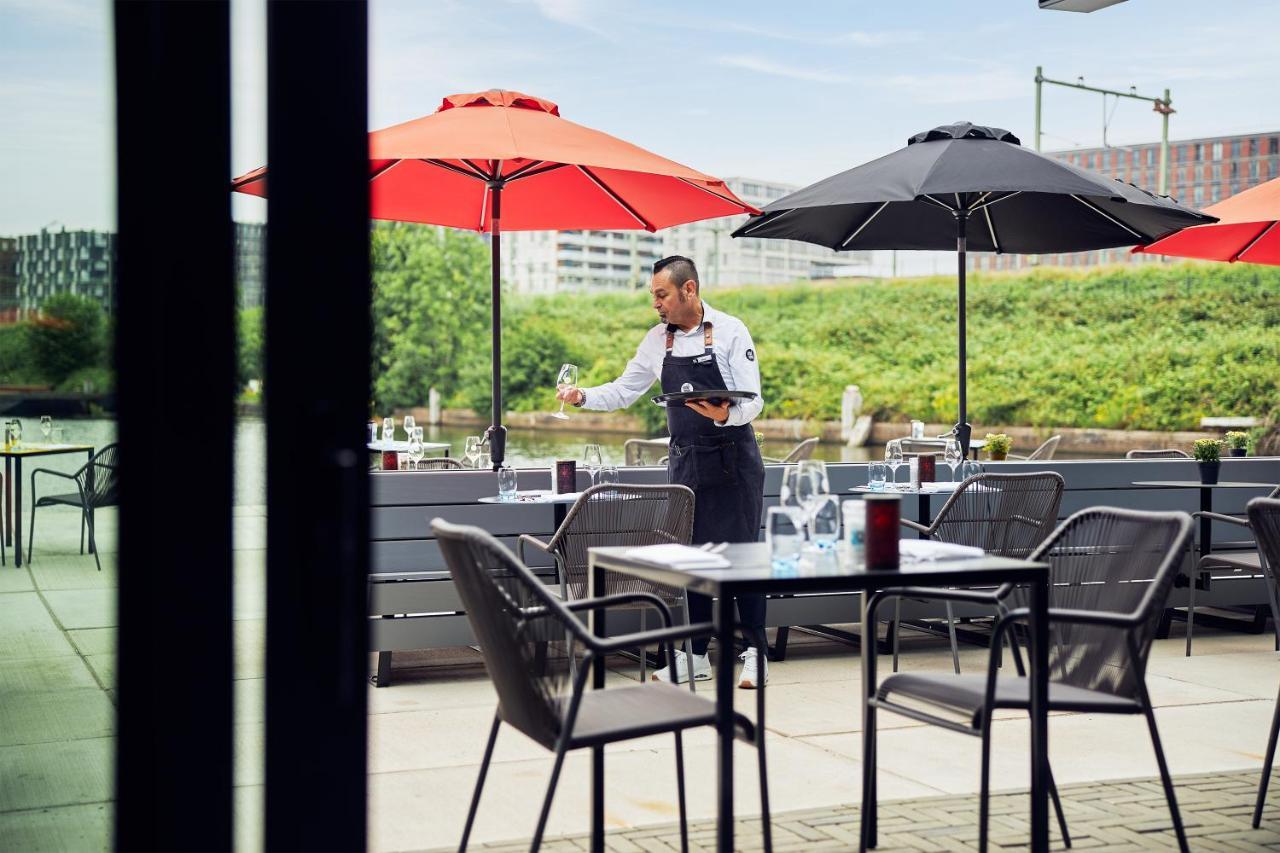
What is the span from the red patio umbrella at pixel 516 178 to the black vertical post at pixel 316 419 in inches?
136

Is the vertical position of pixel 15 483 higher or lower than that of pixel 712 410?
lower

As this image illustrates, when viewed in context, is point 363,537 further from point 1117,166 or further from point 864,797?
point 1117,166

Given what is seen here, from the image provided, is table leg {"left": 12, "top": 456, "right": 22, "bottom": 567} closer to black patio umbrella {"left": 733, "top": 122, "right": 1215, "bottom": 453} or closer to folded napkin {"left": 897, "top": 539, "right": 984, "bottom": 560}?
folded napkin {"left": 897, "top": 539, "right": 984, "bottom": 560}

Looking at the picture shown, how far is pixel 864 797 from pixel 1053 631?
25.7 inches

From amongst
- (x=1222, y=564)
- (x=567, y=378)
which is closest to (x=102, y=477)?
(x=567, y=378)

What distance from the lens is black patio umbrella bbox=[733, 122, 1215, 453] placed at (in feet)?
20.3

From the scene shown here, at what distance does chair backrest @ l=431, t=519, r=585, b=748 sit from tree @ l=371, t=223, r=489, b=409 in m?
67.2

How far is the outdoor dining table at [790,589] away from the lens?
2838mm

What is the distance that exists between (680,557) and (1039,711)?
0.86 meters

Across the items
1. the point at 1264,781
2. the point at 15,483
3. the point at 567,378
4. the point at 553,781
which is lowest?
the point at 1264,781

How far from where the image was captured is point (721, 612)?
2846 millimetres

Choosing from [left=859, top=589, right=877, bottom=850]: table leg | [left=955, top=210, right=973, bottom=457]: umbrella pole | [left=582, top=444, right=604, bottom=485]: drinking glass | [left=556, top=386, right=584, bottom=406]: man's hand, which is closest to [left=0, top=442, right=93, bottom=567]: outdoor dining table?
[left=859, top=589, right=877, bottom=850]: table leg

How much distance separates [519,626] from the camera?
289 cm

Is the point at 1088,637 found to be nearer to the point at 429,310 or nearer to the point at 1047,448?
the point at 1047,448
